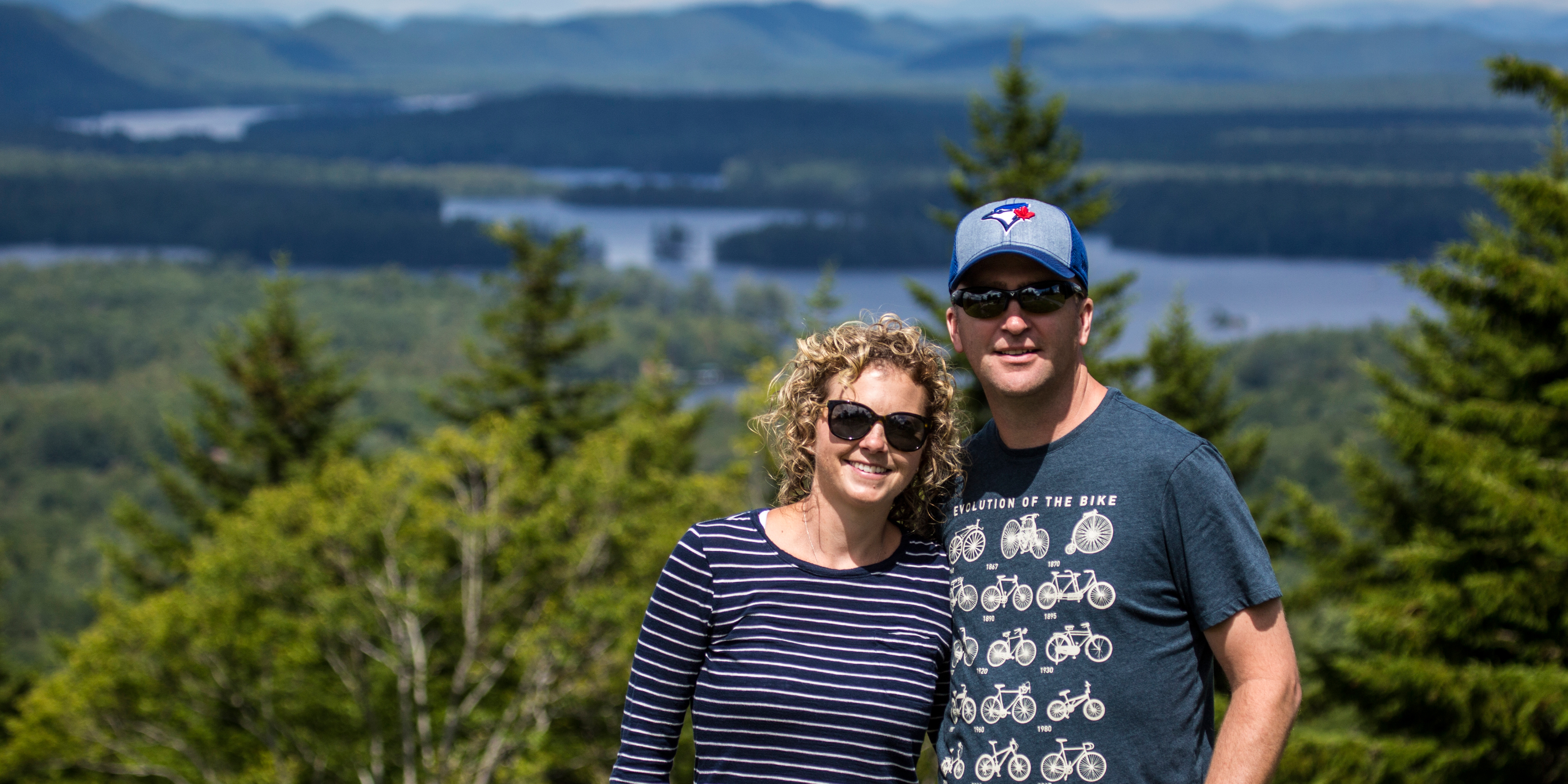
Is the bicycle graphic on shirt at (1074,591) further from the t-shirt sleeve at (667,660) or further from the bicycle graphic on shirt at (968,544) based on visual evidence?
the t-shirt sleeve at (667,660)

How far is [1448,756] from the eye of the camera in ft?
45.3

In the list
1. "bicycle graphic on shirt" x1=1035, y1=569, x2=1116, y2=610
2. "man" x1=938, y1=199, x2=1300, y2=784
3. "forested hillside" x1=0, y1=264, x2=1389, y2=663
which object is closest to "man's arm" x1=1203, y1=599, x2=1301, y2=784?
"man" x1=938, y1=199, x2=1300, y2=784

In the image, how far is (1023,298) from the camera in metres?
3.42

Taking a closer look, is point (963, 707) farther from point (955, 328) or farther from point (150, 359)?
point (150, 359)

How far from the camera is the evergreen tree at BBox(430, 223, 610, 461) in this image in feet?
105

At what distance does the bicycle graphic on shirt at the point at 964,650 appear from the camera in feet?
11.3

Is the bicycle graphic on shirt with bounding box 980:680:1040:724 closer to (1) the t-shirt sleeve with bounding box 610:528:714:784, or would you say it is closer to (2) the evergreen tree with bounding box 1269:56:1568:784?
(1) the t-shirt sleeve with bounding box 610:528:714:784

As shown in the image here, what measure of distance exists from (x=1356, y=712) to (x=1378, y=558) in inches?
97.9

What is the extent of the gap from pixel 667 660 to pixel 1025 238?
1.49m

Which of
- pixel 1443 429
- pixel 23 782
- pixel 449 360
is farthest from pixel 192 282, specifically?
pixel 1443 429

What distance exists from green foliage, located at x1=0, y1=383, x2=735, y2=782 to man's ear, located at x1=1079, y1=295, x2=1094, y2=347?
13.4 m

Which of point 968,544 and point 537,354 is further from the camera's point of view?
point 537,354

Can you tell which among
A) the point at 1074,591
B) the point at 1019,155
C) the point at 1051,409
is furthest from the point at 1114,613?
the point at 1019,155

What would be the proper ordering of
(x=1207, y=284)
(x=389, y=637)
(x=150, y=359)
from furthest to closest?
(x=1207, y=284)
(x=150, y=359)
(x=389, y=637)
